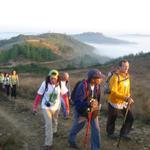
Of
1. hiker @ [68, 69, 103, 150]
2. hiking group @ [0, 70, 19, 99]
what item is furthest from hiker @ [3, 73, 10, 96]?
hiker @ [68, 69, 103, 150]

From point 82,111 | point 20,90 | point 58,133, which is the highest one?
point 82,111

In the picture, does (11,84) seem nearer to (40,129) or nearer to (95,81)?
(40,129)

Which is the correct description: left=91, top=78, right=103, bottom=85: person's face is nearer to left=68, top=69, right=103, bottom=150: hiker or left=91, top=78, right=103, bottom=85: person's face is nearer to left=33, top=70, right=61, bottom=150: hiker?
left=68, top=69, right=103, bottom=150: hiker

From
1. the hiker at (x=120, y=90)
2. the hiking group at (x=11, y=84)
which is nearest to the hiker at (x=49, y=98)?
the hiker at (x=120, y=90)

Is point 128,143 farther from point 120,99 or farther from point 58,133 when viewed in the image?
point 58,133

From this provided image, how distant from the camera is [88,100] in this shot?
9.69 metres

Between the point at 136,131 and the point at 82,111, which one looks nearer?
the point at 82,111

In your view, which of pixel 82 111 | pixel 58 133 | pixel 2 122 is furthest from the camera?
pixel 2 122

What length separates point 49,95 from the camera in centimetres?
1027

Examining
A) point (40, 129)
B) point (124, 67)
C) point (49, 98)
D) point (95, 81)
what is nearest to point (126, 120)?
point (124, 67)

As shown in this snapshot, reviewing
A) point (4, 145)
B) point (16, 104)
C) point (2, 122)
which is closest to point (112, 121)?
point (4, 145)

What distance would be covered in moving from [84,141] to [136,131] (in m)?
2.06

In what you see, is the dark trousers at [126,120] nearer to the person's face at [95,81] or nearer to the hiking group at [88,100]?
the hiking group at [88,100]

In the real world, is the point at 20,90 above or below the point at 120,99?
below
